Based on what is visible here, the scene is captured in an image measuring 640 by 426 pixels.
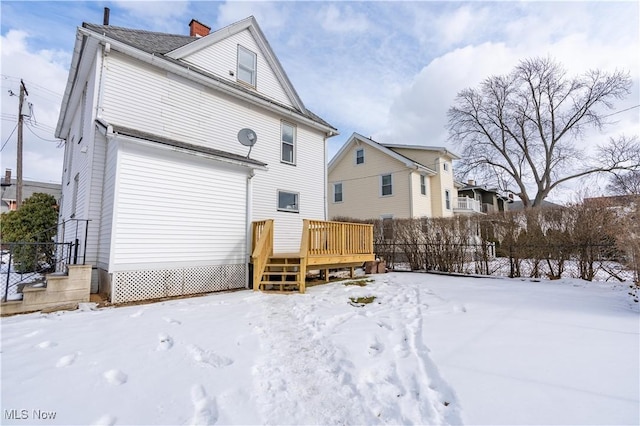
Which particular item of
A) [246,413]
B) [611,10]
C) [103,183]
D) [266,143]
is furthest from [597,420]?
[611,10]

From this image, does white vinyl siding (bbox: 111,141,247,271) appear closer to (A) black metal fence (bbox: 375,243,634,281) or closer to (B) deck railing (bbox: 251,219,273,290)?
(B) deck railing (bbox: 251,219,273,290)

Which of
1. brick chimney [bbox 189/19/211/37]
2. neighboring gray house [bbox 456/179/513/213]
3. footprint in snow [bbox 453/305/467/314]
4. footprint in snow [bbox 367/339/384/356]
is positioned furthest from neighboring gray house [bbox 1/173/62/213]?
neighboring gray house [bbox 456/179/513/213]

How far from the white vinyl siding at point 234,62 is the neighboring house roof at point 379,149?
9.54 meters

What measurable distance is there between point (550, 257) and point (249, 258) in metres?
8.68

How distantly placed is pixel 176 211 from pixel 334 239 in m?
4.33

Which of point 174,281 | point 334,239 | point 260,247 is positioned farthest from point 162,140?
point 334,239

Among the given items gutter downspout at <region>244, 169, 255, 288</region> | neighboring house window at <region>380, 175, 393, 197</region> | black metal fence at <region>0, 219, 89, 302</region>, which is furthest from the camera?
neighboring house window at <region>380, 175, 393, 197</region>

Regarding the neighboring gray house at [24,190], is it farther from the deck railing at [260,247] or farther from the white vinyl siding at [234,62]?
the deck railing at [260,247]

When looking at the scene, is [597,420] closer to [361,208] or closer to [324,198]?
[324,198]

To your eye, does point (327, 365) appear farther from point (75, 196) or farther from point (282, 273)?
point (75, 196)

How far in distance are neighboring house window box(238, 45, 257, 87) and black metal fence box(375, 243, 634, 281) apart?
332 inches

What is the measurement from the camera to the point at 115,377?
111 inches

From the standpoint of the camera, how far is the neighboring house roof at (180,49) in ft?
24.1

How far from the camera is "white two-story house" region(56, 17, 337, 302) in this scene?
6.36 meters
